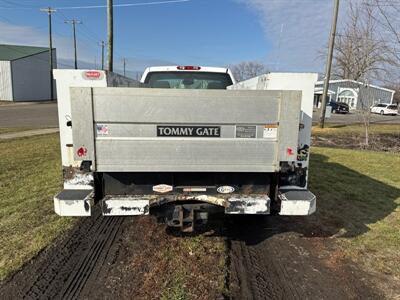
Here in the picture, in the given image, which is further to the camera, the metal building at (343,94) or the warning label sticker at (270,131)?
the metal building at (343,94)

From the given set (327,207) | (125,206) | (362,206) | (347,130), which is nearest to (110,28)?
(347,130)

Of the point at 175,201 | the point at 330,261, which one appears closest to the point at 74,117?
the point at 175,201

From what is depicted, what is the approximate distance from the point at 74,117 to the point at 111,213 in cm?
101

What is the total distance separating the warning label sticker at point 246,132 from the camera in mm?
3006

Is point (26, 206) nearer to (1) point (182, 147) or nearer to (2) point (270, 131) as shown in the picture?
(1) point (182, 147)

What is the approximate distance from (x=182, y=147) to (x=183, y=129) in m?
0.17

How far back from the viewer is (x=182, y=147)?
3014 mm

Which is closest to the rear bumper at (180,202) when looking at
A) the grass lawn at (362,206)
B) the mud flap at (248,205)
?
the mud flap at (248,205)

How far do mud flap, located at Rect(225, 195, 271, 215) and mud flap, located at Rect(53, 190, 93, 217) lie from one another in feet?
4.53

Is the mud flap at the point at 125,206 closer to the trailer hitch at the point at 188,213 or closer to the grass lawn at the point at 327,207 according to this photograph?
the trailer hitch at the point at 188,213

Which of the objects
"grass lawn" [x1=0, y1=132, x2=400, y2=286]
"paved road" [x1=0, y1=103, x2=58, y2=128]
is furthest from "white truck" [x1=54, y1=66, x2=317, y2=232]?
"paved road" [x1=0, y1=103, x2=58, y2=128]

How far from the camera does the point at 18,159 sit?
8.66m

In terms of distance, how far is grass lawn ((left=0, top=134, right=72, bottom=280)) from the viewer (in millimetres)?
3727

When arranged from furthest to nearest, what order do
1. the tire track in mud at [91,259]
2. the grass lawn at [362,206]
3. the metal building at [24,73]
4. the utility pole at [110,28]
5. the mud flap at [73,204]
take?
the metal building at [24,73] → the utility pole at [110,28] → the grass lawn at [362,206] → the mud flap at [73,204] → the tire track in mud at [91,259]
